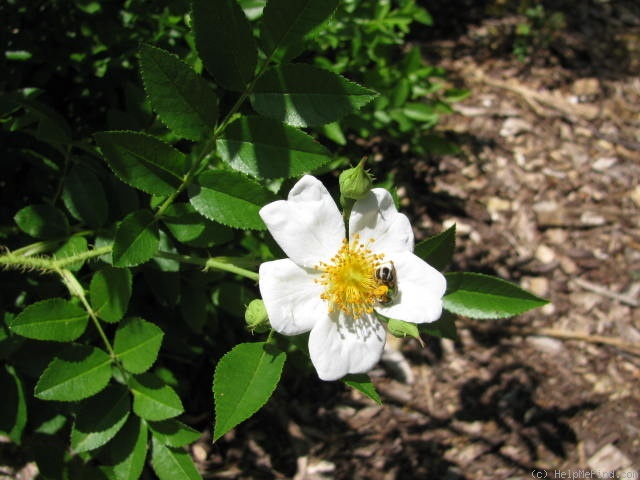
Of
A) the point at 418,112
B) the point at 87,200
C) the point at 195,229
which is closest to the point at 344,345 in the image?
the point at 195,229

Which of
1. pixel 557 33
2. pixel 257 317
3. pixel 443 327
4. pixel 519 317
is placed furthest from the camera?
pixel 557 33

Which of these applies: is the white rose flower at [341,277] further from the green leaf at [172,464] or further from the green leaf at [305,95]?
the green leaf at [172,464]

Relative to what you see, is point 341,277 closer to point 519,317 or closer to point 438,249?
point 438,249

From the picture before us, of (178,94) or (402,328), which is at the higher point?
(178,94)

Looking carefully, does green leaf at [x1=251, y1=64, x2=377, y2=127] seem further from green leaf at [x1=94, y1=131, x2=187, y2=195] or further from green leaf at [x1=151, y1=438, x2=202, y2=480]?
green leaf at [x1=151, y1=438, x2=202, y2=480]

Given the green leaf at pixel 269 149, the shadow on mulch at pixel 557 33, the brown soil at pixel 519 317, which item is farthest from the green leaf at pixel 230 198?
the shadow on mulch at pixel 557 33

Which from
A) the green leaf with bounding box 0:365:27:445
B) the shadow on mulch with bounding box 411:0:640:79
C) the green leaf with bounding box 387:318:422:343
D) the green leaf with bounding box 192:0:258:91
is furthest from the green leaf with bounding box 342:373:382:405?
the shadow on mulch with bounding box 411:0:640:79

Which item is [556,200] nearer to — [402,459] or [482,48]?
[482,48]

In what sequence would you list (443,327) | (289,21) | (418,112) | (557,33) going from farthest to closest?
1. (557,33)
2. (418,112)
3. (443,327)
4. (289,21)
